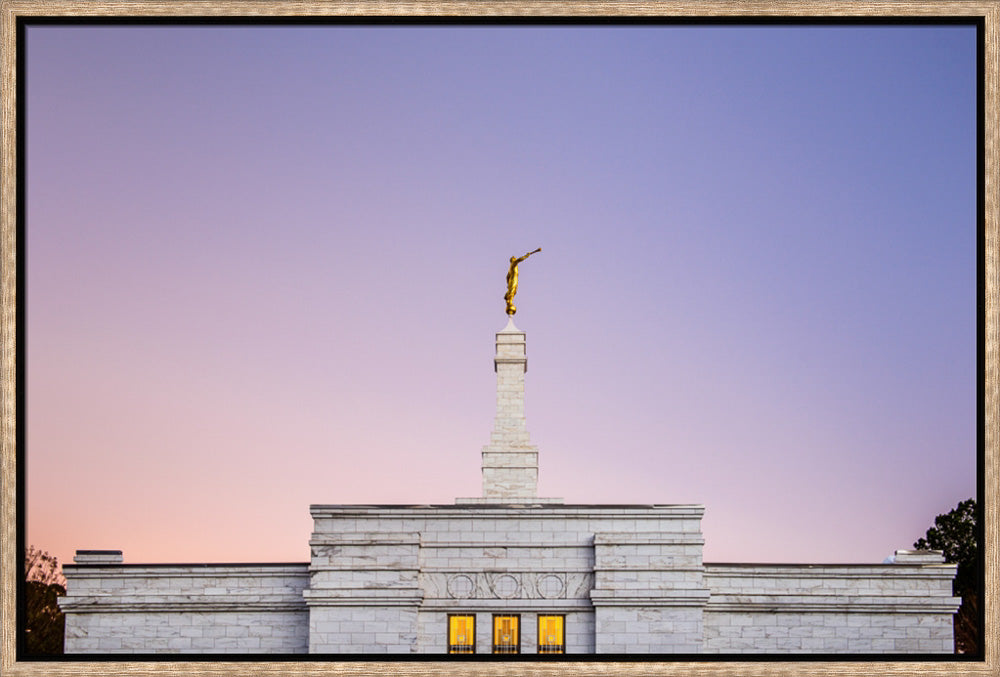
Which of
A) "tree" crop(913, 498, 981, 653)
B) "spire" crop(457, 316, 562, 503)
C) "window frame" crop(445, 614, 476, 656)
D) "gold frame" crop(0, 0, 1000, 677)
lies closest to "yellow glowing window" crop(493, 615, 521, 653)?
"window frame" crop(445, 614, 476, 656)

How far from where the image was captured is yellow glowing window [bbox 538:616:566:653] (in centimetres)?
3519

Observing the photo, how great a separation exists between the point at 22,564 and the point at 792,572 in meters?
20.5

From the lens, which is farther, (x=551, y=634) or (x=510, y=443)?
(x=510, y=443)

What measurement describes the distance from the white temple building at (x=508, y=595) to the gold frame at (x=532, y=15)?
9912 millimetres

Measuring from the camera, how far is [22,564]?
2417 centimetres

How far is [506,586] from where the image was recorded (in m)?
35.5

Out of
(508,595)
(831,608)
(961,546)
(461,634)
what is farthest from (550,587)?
(961,546)

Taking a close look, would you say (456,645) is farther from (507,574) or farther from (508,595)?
(507,574)

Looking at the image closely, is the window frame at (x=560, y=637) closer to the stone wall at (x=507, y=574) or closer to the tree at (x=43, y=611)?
the stone wall at (x=507, y=574)

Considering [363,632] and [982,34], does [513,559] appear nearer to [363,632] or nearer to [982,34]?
[363,632]

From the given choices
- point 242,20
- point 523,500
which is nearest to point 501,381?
point 523,500

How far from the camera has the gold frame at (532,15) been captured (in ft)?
79.6

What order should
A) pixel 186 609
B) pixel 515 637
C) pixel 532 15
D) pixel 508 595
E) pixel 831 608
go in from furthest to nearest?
pixel 186 609 → pixel 831 608 → pixel 508 595 → pixel 515 637 → pixel 532 15

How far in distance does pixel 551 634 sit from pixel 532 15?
17404mm
